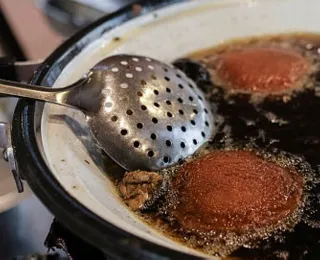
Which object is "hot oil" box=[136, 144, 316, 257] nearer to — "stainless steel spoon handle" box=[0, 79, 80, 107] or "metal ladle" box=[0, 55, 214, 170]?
"metal ladle" box=[0, 55, 214, 170]

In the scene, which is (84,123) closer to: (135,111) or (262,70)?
(135,111)

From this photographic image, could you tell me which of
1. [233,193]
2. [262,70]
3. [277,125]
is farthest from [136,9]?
[233,193]

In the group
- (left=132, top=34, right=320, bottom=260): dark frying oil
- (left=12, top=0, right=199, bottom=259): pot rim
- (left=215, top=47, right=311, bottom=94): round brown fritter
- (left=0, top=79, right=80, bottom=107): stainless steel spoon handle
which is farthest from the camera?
(left=215, top=47, right=311, bottom=94): round brown fritter

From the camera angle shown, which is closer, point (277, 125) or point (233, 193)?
point (233, 193)

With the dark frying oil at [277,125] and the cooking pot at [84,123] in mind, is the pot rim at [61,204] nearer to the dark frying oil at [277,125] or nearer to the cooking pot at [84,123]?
the cooking pot at [84,123]

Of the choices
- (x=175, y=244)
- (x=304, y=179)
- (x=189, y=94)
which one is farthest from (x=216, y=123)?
(x=175, y=244)

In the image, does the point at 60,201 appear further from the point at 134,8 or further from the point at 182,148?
the point at 134,8

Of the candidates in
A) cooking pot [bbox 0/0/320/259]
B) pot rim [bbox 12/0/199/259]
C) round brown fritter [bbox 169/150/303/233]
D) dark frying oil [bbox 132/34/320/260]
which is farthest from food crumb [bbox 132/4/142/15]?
round brown fritter [bbox 169/150/303/233]
